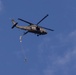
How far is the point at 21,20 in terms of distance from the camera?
12988 centimetres

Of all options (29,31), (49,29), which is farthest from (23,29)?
(49,29)

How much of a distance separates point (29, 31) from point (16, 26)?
4.36 meters

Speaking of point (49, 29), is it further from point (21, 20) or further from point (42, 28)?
point (21, 20)

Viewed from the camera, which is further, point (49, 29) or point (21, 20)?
point (49, 29)

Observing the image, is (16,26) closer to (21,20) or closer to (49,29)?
(21,20)

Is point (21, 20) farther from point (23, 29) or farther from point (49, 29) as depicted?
point (49, 29)

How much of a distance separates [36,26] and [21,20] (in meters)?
7.13

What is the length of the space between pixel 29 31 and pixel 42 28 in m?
6.60

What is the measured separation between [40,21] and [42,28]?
2.50 m

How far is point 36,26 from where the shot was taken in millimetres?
135500

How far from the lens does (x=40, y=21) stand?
13675 cm

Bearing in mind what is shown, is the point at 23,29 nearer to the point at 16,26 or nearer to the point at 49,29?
the point at 16,26

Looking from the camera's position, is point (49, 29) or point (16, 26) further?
point (49, 29)

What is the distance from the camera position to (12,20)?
136500mm
